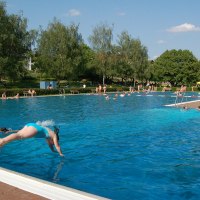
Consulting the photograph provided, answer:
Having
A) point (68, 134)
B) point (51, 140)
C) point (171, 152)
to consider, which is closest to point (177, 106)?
point (68, 134)

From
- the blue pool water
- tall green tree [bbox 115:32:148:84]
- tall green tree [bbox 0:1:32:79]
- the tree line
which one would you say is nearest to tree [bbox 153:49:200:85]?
the tree line

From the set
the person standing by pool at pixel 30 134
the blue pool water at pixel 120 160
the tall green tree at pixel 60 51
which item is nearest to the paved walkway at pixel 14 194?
the blue pool water at pixel 120 160

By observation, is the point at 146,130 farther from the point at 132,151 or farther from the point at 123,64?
the point at 123,64

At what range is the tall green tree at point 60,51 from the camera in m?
56.2

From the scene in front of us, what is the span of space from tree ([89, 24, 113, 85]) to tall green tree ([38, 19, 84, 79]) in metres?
8.27

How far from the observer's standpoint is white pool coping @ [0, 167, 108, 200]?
4.72 m

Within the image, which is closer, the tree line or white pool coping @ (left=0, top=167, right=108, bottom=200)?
white pool coping @ (left=0, top=167, right=108, bottom=200)

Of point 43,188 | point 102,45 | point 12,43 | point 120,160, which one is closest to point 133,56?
point 102,45

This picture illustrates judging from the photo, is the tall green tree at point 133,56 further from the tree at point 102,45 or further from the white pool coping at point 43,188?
the white pool coping at point 43,188

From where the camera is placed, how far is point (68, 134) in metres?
14.5

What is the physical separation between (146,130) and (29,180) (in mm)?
10706

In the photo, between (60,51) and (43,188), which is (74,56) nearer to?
(60,51)

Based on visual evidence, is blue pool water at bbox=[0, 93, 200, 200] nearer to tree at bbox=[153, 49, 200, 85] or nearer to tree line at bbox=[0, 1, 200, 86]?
tree line at bbox=[0, 1, 200, 86]

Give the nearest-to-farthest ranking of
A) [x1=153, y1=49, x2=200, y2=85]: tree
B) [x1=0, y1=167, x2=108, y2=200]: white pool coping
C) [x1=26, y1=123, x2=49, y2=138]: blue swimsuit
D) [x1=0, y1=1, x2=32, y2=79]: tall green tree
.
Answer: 1. [x1=0, y1=167, x2=108, y2=200]: white pool coping
2. [x1=26, y1=123, x2=49, y2=138]: blue swimsuit
3. [x1=0, y1=1, x2=32, y2=79]: tall green tree
4. [x1=153, y1=49, x2=200, y2=85]: tree
